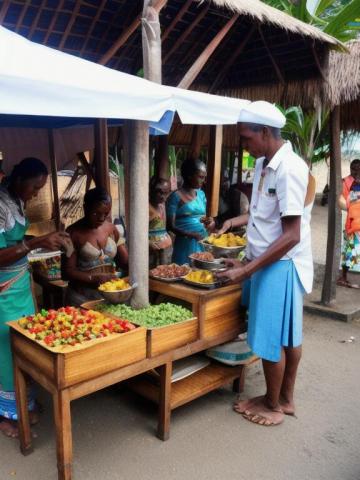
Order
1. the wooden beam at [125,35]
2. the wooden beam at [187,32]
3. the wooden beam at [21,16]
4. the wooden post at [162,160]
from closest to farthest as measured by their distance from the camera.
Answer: the wooden beam at [21,16]
the wooden beam at [125,35]
the wooden beam at [187,32]
the wooden post at [162,160]

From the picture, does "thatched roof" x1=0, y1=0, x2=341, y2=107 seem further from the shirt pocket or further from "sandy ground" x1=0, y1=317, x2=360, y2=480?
"sandy ground" x1=0, y1=317, x2=360, y2=480

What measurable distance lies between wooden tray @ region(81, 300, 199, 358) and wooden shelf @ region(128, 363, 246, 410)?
43cm

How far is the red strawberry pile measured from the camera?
227 centimetres

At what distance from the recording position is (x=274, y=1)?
8633 mm

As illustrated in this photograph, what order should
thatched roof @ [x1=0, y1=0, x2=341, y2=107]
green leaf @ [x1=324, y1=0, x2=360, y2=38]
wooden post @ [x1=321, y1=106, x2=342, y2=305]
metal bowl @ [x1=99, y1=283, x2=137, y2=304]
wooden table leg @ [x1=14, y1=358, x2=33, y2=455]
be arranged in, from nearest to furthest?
wooden table leg @ [x1=14, y1=358, x2=33, y2=455] → metal bowl @ [x1=99, y1=283, x2=137, y2=304] → thatched roof @ [x1=0, y1=0, x2=341, y2=107] → green leaf @ [x1=324, y1=0, x2=360, y2=38] → wooden post @ [x1=321, y1=106, x2=342, y2=305]

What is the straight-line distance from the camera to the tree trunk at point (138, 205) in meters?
2.84

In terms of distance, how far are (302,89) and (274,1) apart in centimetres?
467

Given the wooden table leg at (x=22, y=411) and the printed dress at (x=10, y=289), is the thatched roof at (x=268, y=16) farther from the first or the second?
the wooden table leg at (x=22, y=411)

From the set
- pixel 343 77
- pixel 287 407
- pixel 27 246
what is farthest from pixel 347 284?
pixel 27 246

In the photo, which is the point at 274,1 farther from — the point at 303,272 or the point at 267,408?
the point at 267,408

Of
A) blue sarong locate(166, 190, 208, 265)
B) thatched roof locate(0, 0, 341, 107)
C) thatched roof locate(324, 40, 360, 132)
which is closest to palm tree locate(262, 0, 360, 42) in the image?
thatched roof locate(324, 40, 360, 132)

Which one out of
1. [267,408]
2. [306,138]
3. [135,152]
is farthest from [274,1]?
[267,408]

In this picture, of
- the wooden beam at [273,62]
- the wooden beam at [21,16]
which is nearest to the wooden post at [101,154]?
the wooden beam at [21,16]

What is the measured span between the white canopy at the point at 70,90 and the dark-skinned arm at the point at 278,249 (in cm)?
92
